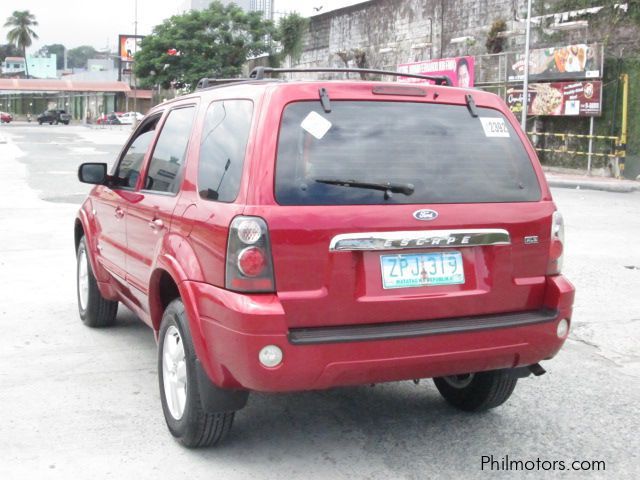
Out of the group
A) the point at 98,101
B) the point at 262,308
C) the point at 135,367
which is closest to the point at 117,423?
the point at 135,367

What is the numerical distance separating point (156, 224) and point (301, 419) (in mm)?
1329

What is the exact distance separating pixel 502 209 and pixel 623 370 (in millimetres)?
2216

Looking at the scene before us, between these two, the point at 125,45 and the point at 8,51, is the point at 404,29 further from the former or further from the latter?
the point at 8,51

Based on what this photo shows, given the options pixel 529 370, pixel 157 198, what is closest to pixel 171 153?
pixel 157 198

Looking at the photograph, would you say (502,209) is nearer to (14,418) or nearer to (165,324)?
(165,324)

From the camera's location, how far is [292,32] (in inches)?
1861

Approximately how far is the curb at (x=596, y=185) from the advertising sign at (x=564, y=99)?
3.42 m

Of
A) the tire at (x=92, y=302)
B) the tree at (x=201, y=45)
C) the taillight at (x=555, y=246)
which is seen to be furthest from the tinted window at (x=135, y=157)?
the tree at (x=201, y=45)

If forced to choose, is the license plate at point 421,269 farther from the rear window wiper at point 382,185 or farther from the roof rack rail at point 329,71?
the roof rack rail at point 329,71

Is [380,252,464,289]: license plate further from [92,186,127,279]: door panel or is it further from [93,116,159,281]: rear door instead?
[92,186,127,279]: door panel

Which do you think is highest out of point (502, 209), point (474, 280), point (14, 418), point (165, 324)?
point (502, 209)

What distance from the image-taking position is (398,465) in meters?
3.91

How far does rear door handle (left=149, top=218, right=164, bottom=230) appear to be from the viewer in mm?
4441

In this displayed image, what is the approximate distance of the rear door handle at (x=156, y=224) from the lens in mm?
4441
